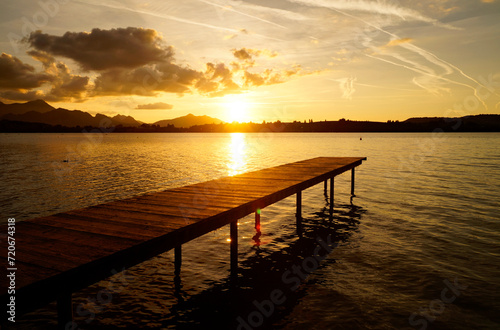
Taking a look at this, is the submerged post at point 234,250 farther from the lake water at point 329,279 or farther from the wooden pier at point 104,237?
the lake water at point 329,279

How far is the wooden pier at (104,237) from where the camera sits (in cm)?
360

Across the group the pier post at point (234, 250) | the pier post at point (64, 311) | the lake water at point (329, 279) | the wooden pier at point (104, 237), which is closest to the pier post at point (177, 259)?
the wooden pier at point (104, 237)

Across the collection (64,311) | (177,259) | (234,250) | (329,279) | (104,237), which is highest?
(104,237)

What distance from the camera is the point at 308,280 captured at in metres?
8.16

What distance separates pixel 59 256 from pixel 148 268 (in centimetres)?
499

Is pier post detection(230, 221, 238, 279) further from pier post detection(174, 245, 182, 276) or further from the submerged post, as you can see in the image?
pier post detection(174, 245, 182, 276)

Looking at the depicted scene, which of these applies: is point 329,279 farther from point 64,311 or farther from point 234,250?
point 64,311

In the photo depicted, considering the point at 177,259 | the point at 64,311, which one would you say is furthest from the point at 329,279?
the point at 64,311

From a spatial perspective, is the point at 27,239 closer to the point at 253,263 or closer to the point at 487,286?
the point at 253,263

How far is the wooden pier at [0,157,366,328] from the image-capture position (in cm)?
360

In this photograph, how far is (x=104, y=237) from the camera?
4938 millimetres

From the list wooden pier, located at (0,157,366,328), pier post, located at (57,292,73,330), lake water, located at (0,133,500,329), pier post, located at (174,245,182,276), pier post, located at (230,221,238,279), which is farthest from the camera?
pier post, located at (174,245,182,276)

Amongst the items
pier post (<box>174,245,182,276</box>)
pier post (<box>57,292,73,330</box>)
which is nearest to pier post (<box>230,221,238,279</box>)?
pier post (<box>174,245,182,276</box>)

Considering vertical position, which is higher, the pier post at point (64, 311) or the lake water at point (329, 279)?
the pier post at point (64, 311)
